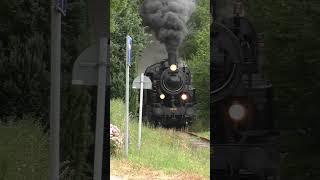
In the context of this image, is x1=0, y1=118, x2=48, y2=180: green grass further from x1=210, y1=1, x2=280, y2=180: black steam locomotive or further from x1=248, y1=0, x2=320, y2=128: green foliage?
x1=248, y1=0, x2=320, y2=128: green foliage

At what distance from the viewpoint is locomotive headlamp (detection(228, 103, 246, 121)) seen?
19.1ft

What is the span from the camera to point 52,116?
4.61 meters

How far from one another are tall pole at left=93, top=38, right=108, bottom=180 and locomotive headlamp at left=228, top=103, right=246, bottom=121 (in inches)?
57.6

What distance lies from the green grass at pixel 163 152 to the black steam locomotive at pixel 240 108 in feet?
19.0

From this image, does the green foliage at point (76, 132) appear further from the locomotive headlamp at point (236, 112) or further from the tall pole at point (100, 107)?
the locomotive headlamp at point (236, 112)

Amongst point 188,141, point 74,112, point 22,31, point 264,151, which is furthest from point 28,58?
point 188,141

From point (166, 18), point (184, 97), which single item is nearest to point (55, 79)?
point (184, 97)

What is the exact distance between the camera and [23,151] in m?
6.18

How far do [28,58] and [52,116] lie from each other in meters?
2.33

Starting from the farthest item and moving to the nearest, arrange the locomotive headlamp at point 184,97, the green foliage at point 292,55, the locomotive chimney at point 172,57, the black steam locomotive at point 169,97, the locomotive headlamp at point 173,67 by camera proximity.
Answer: the locomotive chimney at point 172,57 < the locomotive headlamp at point 173,67 < the locomotive headlamp at point 184,97 < the black steam locomotive at point 169,97 < the green foliage at point 292,55

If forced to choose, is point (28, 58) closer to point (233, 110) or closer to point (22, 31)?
point (22, 31)

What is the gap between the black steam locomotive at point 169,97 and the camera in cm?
2038

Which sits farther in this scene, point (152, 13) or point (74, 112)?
point (152, 13)

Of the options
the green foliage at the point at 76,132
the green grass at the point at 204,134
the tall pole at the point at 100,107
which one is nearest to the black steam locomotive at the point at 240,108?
the tall pole at the point at 100,107
